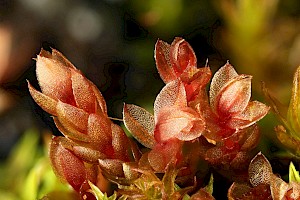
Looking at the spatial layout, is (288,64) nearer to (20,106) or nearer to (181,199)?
(181,199)

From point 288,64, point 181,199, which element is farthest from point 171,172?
point 288,64

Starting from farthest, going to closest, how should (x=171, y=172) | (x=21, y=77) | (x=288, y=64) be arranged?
1. (x=21, y=77)
2. (x=288, y=64)
3. (x=171, y=172)

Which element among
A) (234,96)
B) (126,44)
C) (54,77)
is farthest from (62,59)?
(126,44)

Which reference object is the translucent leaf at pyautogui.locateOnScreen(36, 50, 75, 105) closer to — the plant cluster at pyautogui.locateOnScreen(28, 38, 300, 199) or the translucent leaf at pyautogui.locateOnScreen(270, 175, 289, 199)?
the plant cluster at pyautogui.locateOnScreen(28, 38, 300, 199)

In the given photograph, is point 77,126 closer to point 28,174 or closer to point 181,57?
point 181,57

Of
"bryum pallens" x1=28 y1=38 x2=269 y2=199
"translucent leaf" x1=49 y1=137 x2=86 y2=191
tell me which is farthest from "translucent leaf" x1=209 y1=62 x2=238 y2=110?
"translucent leaf" x1=49 y1=137 x2=86 y2=191

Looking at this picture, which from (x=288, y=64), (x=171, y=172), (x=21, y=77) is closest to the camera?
(x=171, y=172)

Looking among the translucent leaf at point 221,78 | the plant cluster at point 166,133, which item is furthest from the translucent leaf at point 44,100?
the translucent leaf at point 221,78

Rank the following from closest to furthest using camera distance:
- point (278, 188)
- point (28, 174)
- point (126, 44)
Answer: point (278, 188)
point (28, 174)
point (126, 44)
